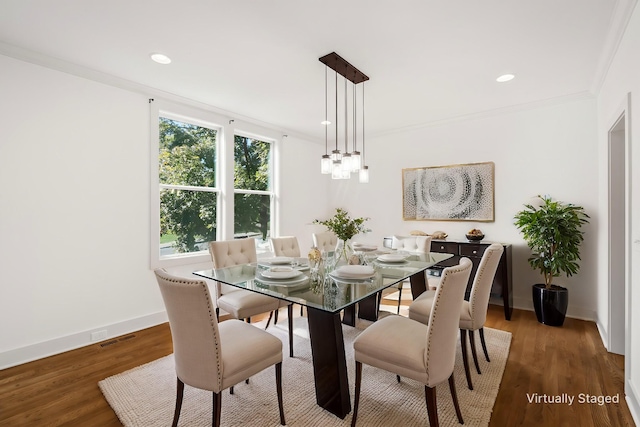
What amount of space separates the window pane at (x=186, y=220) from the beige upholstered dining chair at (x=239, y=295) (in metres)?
0.99

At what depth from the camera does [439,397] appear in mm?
2113

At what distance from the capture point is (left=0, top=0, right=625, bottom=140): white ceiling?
2.07 metres

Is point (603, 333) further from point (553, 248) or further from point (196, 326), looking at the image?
point (196, 326)

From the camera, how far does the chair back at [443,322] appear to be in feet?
5.36

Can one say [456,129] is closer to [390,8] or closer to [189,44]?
[390,8]

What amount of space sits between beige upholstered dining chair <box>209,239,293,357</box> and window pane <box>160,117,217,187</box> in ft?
4.09

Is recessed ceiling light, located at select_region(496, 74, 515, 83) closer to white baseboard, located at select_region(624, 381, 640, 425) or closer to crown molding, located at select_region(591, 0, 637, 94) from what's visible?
crown molding, located at select_region(591, 0, 637, 94)

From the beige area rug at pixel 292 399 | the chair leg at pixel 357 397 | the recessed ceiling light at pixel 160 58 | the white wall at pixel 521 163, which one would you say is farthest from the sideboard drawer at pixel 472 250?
the recessed ceiling light at pixel 160 58

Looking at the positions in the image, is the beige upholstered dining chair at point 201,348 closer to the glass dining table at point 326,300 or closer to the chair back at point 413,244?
the glass dining table at point 326,300

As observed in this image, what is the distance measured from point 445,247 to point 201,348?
Answer: 3457 mm

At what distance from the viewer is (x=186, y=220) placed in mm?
3908

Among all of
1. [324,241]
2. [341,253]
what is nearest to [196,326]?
[341,253]

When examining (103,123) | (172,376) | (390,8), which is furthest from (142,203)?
(390,8)

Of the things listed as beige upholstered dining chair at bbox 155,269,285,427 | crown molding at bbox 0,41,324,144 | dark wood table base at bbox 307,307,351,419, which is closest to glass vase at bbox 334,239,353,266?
dark wood table base at bbox 307,307,351,419
